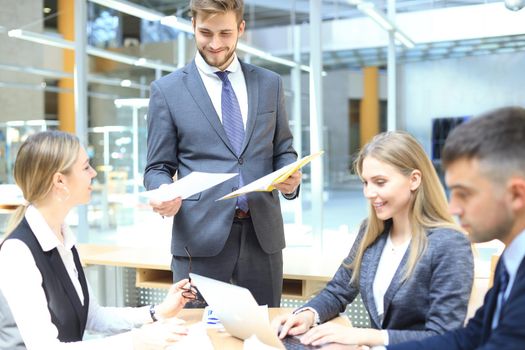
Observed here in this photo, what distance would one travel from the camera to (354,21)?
5305 mm

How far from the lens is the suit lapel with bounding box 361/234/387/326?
6.22ft

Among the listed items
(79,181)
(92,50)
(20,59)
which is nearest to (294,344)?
(79,181)

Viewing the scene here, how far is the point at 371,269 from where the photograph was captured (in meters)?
1.93

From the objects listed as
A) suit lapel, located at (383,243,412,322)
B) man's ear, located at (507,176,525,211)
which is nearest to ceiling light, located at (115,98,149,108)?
suit lapel, located at (383,243,412,322)

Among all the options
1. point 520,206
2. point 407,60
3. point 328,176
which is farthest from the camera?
point 328,176

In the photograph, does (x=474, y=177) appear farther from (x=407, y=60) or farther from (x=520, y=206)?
(x=407, y=60)

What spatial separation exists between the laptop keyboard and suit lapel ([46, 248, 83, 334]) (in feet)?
2.24

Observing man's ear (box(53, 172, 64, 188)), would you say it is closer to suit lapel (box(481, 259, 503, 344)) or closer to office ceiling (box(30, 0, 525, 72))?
suit lapel (box(481, 259, 503, 344))

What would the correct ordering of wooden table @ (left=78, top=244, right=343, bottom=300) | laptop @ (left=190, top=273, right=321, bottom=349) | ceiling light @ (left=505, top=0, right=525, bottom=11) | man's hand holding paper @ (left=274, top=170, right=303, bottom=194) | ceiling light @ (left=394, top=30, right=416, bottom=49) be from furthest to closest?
1. ceiling light @ (left=394, top=30, right=416, bottom=49)
2. ceiling light @ (left=505, top=0, right=525, bottom=11)
3. wooden table @ (left=78, top=244, right=343, bottom=300)
4. man's hand holding paper @ (left=274, top=170, right=303, bottom=194)
5. laptop @ (left=190, top=273, right=321, bottom=349)

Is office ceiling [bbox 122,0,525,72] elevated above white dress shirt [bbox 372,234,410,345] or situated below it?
above

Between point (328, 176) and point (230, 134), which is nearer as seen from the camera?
point (230, 134)

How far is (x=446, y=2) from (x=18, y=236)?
4083mm

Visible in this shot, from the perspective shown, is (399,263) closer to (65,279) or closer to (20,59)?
(65,279)

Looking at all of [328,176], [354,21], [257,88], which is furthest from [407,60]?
[257,88]
